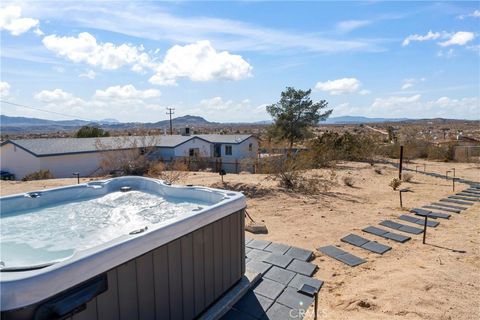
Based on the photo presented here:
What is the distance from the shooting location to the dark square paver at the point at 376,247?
5293 mm

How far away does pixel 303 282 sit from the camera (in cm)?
425

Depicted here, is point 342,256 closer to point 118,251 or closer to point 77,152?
point 118,251

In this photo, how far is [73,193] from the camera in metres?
5.82

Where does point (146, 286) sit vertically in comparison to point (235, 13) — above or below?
below

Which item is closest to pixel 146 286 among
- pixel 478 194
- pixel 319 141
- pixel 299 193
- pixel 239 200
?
pixel 239 200

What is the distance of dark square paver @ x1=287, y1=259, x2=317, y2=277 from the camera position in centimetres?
453

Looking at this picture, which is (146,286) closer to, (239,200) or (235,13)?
(239,200)

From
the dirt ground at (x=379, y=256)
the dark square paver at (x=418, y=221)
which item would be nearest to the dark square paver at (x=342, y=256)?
the dirt ground at (x=379, y=256)

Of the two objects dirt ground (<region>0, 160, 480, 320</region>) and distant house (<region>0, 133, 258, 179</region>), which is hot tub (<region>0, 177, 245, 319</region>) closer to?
dirt ground (<region>0, 160, 480, 320</region>)

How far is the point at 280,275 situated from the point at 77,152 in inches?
798

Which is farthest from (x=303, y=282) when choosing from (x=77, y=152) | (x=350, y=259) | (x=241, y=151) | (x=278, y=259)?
(x=241, y=151)

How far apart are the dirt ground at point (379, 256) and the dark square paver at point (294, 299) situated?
0.20 meters

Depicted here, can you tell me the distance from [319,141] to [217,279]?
53.2ft

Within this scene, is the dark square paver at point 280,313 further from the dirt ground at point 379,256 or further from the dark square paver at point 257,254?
the dark square paver at point 257,254
